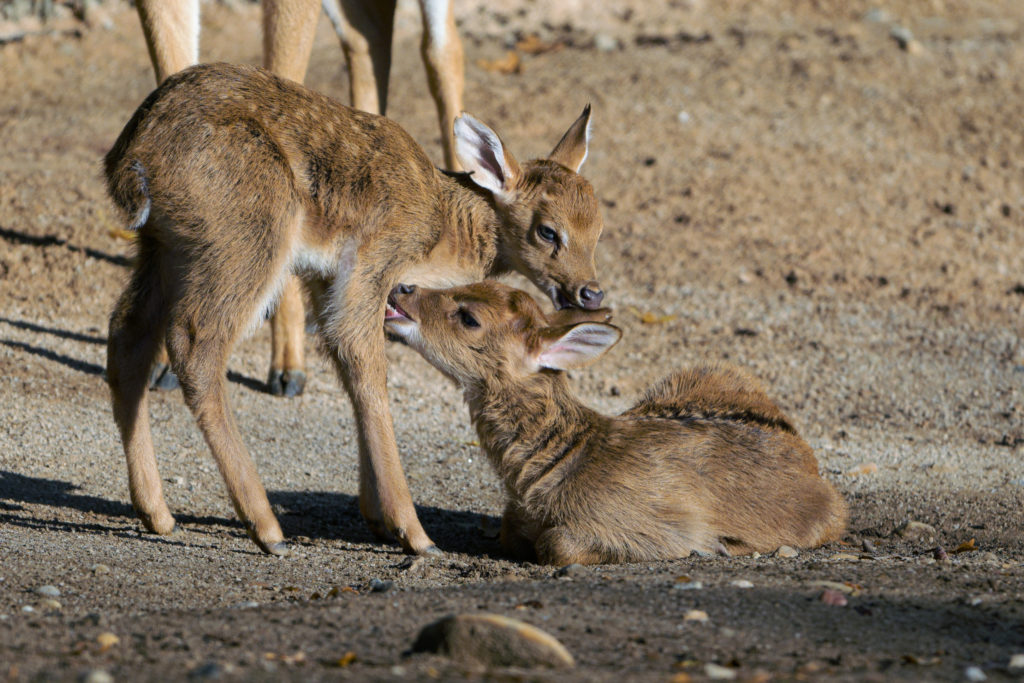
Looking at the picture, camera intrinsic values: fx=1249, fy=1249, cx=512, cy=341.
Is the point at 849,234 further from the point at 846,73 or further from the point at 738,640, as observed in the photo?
the point at 738,640

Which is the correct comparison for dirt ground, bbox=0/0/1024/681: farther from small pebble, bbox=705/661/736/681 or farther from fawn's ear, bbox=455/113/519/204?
fawn's ear, bbox=455/113/519/204

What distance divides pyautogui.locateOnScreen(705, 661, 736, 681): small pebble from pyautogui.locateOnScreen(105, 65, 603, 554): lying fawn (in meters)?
2.08

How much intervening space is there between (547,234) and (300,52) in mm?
2138

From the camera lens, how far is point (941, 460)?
22.8ft

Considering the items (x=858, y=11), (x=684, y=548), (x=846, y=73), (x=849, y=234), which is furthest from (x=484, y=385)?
(x=858, y=11)

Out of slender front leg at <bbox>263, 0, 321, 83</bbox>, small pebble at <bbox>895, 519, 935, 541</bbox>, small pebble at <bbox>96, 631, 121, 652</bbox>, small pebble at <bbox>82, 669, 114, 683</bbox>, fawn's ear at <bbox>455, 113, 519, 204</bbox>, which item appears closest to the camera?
small pebble at <bbox>82, 669, 114, 683</bbox>

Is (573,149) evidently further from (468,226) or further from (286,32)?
(286,32)

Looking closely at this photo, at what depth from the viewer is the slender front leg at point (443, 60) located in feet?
26.5

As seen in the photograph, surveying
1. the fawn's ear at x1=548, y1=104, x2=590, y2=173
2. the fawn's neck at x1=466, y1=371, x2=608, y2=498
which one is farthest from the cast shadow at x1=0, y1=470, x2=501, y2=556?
the fawn's ear at x1=548, y1=104, x2=590, y2=173

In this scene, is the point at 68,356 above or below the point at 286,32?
below

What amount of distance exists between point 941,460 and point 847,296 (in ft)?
9.56

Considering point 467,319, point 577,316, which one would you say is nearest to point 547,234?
point 577,316

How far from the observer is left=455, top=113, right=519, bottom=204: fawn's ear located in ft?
19.7

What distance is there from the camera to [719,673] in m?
3.20
